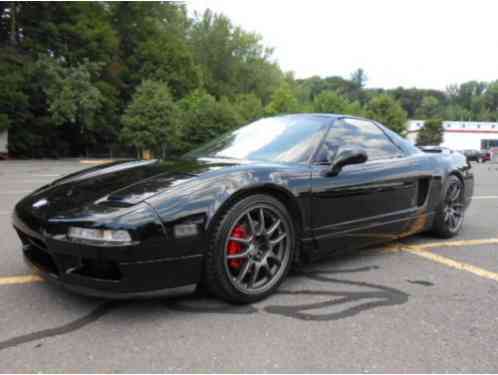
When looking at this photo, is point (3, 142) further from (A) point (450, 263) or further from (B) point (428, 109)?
(B) point (428, 109)

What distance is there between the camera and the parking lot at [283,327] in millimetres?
1888

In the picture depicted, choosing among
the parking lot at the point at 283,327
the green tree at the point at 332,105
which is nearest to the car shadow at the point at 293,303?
the parking lot at the point at 283,327

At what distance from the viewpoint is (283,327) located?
221 cm

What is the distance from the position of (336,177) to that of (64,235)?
1.83 m

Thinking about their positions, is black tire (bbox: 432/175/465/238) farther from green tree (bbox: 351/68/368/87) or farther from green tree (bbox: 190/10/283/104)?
green tree (bbox: 351/68/368/87)

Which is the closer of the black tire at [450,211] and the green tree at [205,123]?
the black tire at [450,211]

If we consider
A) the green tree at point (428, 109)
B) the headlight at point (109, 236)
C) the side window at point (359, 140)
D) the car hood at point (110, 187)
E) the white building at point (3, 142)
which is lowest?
the white building at point (3, 142)

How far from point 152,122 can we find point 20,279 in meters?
23.1

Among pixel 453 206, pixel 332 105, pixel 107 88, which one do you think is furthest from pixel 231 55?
pixel 453 206

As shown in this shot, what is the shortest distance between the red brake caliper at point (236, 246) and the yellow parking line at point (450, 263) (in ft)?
6.25

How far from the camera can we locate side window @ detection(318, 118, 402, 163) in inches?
125

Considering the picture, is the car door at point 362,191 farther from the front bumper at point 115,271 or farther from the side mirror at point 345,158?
the front bumper at point 115,271

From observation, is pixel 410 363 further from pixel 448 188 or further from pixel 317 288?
pixel 448 188

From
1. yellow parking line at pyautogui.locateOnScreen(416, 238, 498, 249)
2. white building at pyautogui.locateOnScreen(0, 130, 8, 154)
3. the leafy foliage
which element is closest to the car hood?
yellow parking line at pyautogui.locateOnScreen(416, 238, 498, 249)
